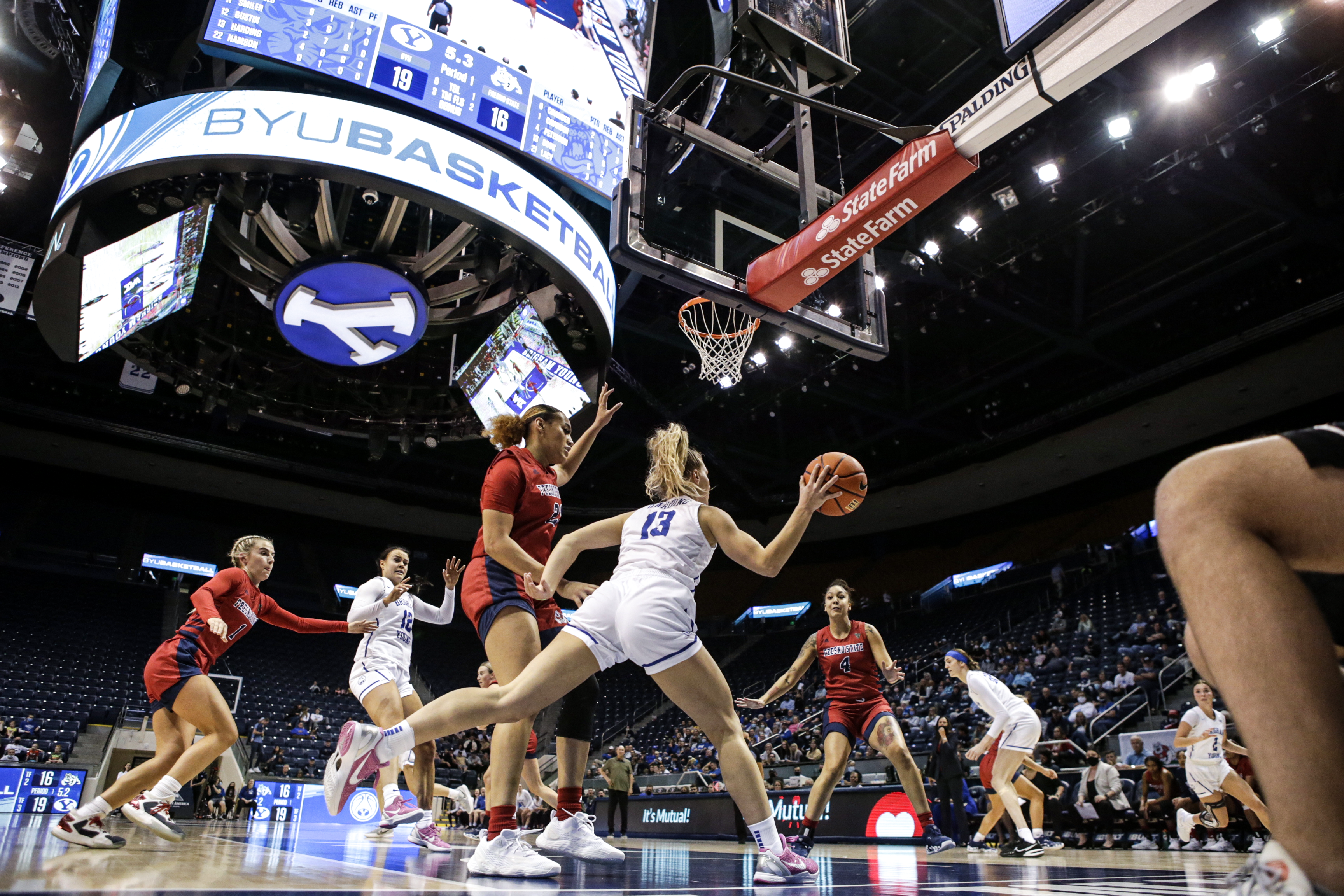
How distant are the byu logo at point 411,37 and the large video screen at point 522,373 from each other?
9.36 ft

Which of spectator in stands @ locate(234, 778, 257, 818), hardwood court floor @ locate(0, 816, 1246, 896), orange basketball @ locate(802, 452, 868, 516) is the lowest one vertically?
spectator in stands @ locate(234, 778, 257, 818)

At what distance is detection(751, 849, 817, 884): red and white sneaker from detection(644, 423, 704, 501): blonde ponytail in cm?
152

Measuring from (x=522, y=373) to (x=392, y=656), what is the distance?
12.3 ft

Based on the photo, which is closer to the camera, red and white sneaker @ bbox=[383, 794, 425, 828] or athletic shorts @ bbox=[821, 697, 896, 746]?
red and white sneaker @ bbox=[383, 794, 425, 828]

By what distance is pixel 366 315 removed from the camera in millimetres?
8711

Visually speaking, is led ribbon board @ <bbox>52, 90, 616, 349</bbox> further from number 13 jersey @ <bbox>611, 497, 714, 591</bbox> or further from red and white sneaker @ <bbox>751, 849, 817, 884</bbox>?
red and white sneaker @ <bbox>751, 849, 817, 884</bbox>

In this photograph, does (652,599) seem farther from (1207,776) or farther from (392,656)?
(1207,776)

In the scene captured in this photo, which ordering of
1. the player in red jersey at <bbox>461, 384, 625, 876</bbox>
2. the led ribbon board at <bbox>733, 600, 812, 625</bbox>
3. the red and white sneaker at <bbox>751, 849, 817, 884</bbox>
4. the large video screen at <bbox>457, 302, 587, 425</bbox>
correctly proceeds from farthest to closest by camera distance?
the led ribbon board at <bbox>733, 600, 812, 625</bbox>
the large video screen at <bbox>457, 302, 587, 425</bbox>
the player in red jersey at <bbox>461, 384, 625, 876</bbox>
the red and white sneaker at <bbox>751, 849, 817, 884</bbox>

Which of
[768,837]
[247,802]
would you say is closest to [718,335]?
[768,837]

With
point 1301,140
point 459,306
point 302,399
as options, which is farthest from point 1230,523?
point 1301,140

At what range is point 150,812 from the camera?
15.7 feet

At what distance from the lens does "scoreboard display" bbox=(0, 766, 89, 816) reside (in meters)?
14.6

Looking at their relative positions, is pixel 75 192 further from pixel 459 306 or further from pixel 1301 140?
pixel 1301 140

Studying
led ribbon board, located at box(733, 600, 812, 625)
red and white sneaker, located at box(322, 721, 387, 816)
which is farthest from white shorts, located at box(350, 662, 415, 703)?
led ribbon board, located at box(733, 600, 812, 625)
